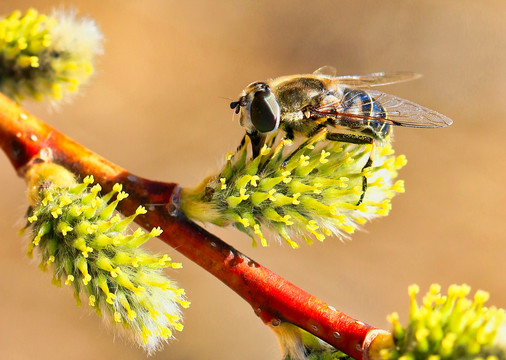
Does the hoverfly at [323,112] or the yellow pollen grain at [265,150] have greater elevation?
A: the hoverfly at [323,112]

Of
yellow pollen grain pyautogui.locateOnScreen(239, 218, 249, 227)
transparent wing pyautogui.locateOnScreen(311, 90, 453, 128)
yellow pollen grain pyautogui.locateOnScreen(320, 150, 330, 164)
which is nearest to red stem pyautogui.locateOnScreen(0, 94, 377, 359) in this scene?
yellow pollen grain pyautogui.locateOnScreen(239, 218, 249, 227)

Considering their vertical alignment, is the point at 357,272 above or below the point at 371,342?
above

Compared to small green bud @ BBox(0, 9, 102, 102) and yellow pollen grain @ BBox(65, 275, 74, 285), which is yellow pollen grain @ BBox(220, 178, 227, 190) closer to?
yellow pollen grain @ BBox(65, 275, 74, 285)

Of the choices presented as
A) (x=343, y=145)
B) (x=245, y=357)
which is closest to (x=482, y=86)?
(x=245, y=357)

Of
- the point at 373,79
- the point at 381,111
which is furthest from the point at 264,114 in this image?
the point at 373,79

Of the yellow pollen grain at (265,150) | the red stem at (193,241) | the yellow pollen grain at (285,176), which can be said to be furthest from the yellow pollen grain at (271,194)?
the red stem at (193,241)

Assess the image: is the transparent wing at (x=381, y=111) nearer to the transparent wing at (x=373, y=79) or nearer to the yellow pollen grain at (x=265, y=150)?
the transparent wing at (x=373, y=79)

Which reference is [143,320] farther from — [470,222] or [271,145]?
[470,222]
